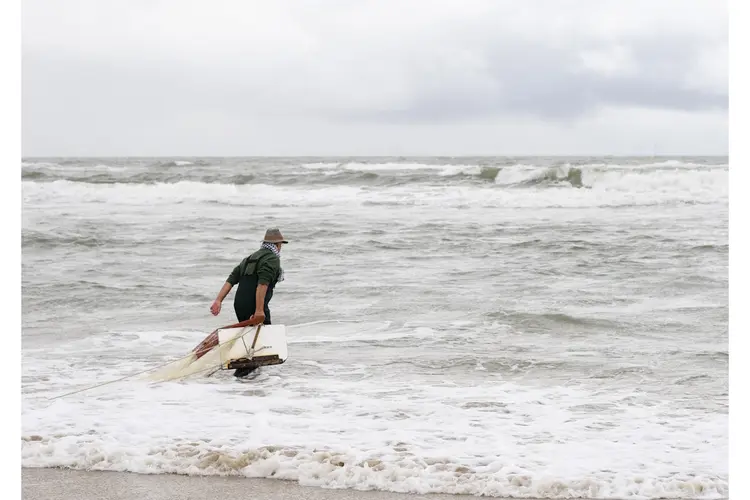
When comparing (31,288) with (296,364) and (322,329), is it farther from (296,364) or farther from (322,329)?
(296,364)

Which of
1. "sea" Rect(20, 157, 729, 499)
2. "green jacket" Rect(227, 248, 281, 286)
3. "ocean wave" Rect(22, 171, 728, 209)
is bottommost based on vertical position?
"sea" Rect(20, 157, 729, 499)

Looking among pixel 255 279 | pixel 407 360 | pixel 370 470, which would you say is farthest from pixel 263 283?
pixel 370 470

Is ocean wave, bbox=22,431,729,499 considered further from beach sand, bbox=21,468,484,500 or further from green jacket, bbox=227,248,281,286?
green jacket, bbox=227,248,281,286

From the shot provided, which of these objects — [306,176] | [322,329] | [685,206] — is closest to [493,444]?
[322,329]

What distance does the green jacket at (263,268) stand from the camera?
6.91 m

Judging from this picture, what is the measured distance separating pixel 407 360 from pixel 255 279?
1740mm

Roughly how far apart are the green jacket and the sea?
89 cm

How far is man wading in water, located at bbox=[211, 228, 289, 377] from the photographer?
6.91 m

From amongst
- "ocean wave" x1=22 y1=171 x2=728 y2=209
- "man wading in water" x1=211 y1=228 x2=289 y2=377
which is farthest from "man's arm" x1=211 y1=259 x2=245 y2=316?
"ocean wave" x1=22 y1=171 x2=728 y2=209

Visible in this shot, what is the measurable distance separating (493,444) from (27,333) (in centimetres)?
602

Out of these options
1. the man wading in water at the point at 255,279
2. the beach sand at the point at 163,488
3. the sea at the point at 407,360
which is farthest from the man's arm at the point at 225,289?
the beach sand at the point at 163,488

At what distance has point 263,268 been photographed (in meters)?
6.95

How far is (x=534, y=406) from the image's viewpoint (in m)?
6.25

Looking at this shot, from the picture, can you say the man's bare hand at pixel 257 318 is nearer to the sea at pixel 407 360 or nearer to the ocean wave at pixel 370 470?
the sea at pixel 407 360
